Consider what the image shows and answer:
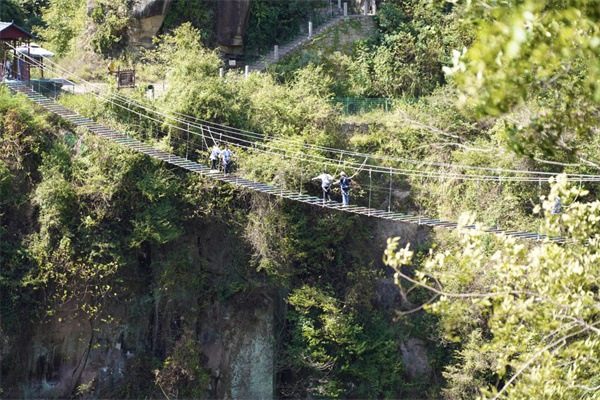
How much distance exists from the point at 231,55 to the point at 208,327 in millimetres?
7357

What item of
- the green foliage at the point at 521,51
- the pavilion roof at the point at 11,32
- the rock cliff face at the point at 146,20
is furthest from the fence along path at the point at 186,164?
the green foliage at the point at 521,51

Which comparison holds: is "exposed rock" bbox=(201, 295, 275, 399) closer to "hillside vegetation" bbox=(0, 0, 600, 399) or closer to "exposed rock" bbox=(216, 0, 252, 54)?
"hillside vegetation" bbox=(0, 0, 600, 399)

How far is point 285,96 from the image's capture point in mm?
18984

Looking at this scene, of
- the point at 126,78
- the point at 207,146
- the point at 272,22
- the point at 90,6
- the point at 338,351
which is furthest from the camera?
the point at 272,22

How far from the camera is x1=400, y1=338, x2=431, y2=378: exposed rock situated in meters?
18.0

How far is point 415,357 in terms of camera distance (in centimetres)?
1803

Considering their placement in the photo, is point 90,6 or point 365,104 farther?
point 90,6

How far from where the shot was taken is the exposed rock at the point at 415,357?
17953 millimetres

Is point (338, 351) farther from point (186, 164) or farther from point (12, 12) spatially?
point (12, 12)

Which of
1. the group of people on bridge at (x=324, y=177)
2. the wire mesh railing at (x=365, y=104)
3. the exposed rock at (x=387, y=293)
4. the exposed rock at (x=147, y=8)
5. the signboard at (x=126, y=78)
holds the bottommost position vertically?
the exposed rock at (x=387, y=293)

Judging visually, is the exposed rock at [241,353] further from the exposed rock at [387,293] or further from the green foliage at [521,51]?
the green foliage at [521,51]

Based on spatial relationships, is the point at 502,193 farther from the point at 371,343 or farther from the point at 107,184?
the point at 107,184

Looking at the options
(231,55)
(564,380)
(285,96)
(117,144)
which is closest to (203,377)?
(117,144)

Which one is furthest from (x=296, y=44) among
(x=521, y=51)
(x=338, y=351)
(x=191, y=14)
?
(x=521, y=51)
